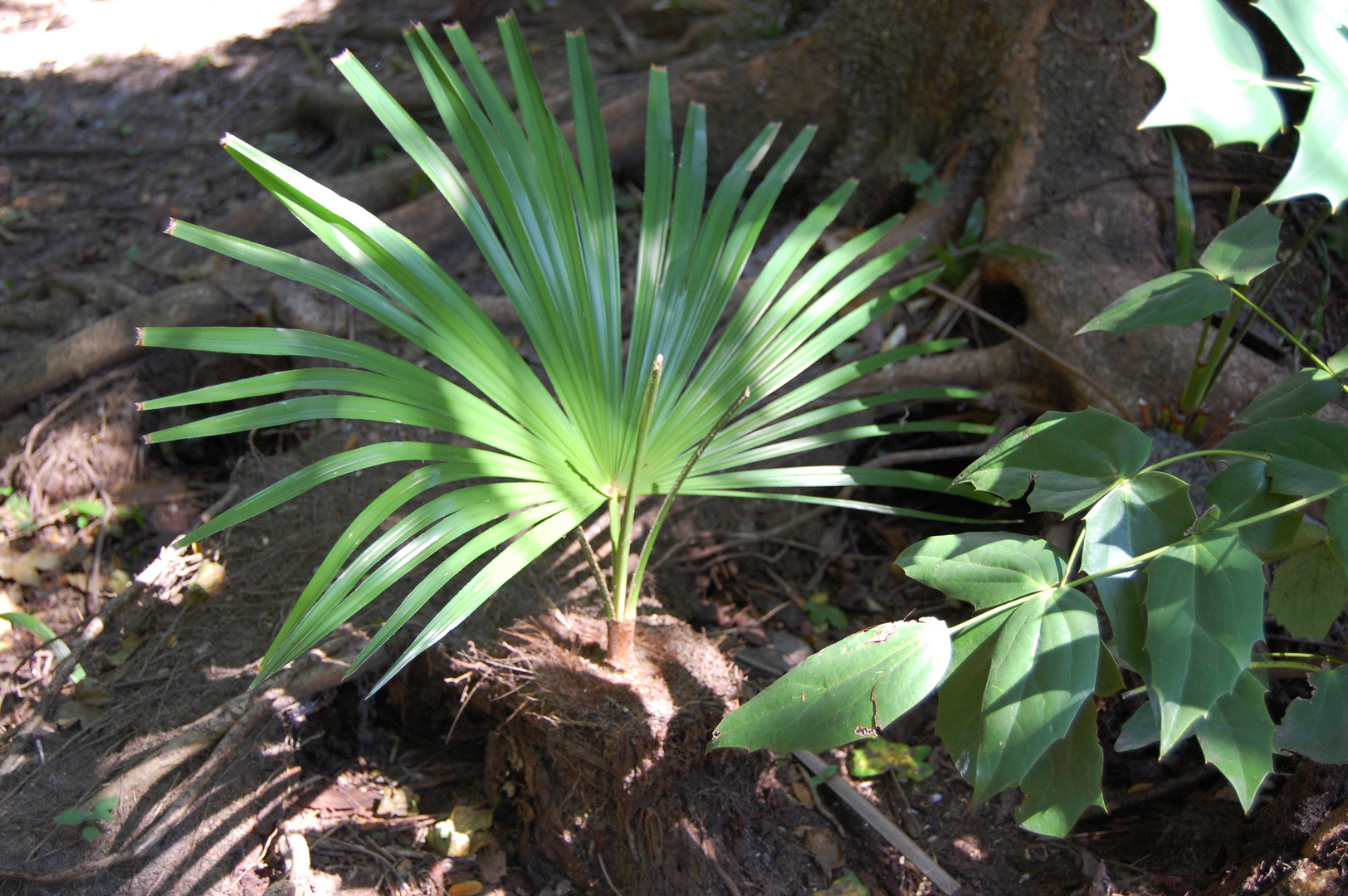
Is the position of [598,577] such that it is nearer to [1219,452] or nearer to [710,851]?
[710,851]

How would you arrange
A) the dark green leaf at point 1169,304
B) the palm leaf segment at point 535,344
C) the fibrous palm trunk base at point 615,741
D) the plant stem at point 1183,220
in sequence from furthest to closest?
the plant stem at point 1183,220, the fibrous palm trunk base at point 615,741, the dark green leaf at point 1169,304, the palm leaf segment at point 535,344

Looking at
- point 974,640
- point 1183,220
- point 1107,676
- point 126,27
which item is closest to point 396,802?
point 974,640

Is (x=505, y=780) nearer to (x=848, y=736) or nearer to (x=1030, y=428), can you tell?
(x=848, y=736)

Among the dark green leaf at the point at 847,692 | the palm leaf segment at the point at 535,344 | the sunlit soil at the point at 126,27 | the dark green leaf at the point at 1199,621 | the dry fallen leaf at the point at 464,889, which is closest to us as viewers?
the dark green leaf at the point at 1199,621

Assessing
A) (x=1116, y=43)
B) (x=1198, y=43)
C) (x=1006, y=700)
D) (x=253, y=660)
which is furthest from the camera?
(x=1116, y=43)

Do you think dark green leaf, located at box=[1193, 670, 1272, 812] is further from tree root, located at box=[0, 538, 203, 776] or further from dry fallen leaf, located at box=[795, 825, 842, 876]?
tree root, located at box=[0, 538, 203, 776]

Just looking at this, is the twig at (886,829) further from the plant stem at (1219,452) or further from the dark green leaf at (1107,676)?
the plant stem at (1219,452)

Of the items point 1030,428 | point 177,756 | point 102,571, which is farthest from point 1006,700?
point 102,571

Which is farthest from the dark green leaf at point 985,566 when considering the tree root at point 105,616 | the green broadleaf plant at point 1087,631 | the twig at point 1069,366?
the tree root at point 105,616
